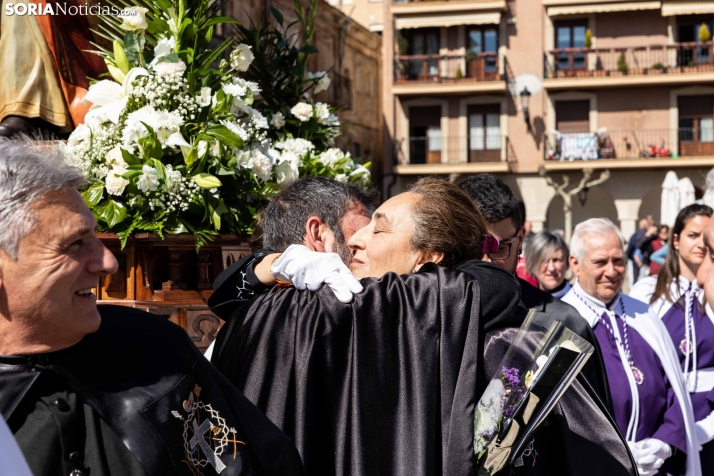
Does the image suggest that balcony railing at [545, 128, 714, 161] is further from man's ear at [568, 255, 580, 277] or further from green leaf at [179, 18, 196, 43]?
green leaf at [179, 18, 196, 43]

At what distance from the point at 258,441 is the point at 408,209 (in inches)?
33.2

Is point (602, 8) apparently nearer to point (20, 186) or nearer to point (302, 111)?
point (302, 111)

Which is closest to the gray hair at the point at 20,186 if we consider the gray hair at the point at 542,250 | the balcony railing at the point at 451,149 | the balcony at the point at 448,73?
the gray hair at the point at 542,250

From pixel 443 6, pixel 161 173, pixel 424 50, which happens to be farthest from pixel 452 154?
pixel 161 173

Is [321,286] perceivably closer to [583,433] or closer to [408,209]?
[408,209]

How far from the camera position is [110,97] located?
3342 mm

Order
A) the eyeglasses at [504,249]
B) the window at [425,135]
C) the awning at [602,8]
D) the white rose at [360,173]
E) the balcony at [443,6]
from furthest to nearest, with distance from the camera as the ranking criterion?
the window at [425,135]
the balcony at [443,6]
the awning at [602,8]
the white rose at [360,173]
the eyeglasses at [504,249]

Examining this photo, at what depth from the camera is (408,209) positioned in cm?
256

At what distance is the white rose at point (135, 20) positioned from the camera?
3381 mm

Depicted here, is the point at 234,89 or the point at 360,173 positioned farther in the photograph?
the point at 360,173

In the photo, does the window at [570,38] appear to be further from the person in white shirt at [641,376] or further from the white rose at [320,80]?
the person in white shirt at [641,376]

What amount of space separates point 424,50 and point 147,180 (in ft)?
83.0

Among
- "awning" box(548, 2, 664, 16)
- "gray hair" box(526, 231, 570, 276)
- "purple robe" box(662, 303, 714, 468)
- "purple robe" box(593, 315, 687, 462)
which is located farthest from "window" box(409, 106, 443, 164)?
"purple robe" box(593, 315, 687, 462)

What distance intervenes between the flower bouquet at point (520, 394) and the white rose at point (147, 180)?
139cm
